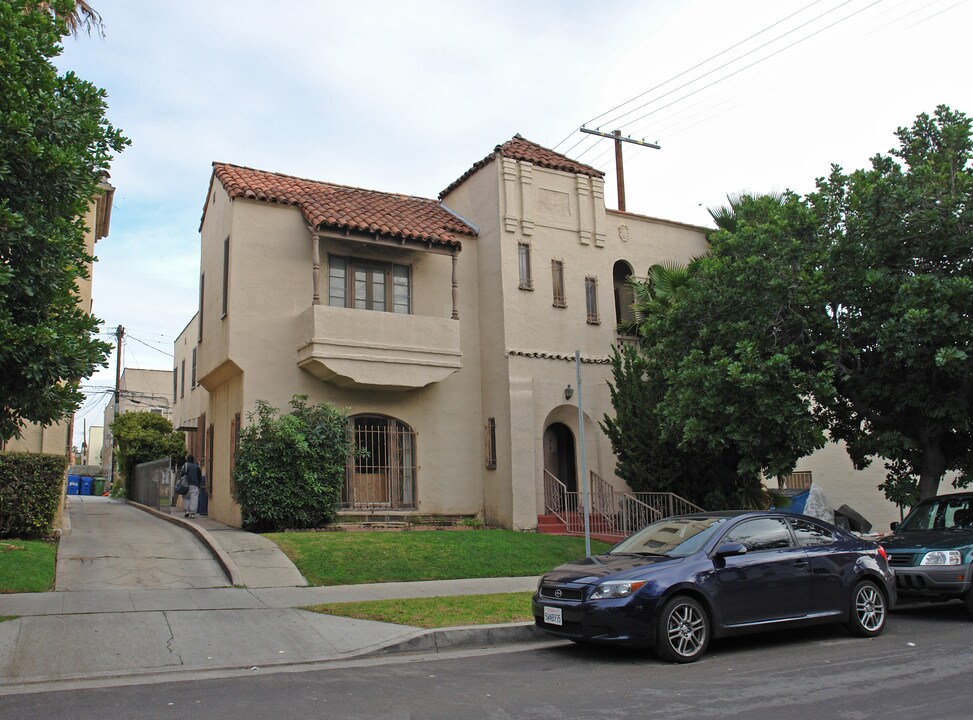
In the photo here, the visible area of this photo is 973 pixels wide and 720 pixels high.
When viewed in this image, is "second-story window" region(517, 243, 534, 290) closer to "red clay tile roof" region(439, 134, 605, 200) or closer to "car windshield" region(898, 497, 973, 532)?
"red clay tile roof" region(439, 134, 605, 200)

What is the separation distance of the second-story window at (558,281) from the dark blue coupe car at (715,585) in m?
11.3

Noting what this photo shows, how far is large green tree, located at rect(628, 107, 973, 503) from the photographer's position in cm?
1273

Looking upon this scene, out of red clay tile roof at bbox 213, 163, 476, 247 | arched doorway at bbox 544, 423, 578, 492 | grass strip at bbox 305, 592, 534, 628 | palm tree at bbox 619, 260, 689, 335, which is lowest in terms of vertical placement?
grass strip at bbox 305, 592, 534, 628

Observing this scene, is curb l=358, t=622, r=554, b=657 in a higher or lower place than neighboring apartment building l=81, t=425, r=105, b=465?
lower

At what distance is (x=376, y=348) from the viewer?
17.9 m

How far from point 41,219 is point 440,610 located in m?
6.26

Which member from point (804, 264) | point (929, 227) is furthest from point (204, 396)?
point (929, 227)

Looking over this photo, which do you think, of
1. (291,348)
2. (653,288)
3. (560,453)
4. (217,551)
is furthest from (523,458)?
(217,551)

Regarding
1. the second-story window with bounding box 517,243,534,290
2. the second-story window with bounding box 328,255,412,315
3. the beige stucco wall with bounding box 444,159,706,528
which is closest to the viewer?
the second-story window with bounding box 328,255,412,315

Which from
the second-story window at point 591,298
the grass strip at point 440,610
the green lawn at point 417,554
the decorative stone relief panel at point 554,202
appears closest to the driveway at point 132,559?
the green lawn at point 417,554

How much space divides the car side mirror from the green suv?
3.28m

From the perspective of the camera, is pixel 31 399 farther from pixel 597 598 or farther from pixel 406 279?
pixel 406 279

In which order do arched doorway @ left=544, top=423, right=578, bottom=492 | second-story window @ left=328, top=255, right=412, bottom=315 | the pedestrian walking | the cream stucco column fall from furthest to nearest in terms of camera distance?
arched doorway @ left=544, top=423, right=578, bottom=492
the pedestrian walking
second-story window @ left=328, top=255, right=412, bottom=315
the cream stucco column

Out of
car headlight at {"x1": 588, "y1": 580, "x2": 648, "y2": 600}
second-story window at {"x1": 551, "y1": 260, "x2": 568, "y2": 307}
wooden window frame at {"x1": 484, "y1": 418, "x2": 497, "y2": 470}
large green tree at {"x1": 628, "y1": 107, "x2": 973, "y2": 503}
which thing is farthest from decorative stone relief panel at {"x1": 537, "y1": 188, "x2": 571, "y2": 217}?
car headlight at {"x1": 588, "y1": 580, "x2": 648, "y2": 600}
